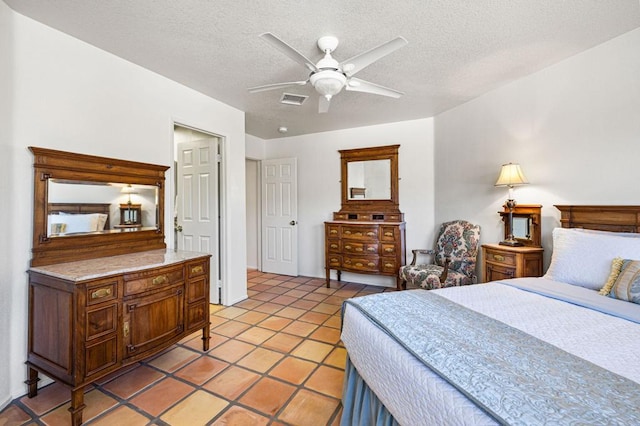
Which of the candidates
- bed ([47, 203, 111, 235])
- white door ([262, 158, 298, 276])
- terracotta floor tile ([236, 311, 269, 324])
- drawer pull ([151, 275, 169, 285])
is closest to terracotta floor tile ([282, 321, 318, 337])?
terracotta floor tile ([236, 311, 269, 324])

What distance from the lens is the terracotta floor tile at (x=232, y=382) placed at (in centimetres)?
197

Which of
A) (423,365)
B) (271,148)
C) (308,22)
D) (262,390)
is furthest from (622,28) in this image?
(271,148)

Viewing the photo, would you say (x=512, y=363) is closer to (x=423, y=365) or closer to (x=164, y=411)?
(x=423, y=365)

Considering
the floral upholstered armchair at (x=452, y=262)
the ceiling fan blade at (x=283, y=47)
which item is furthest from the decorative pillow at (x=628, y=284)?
the ceiling fan blade at (x=283, y=47)

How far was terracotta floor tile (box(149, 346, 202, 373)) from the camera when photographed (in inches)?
89.7

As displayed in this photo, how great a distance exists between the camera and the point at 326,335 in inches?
110

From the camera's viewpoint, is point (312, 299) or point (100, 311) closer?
point (100, 311)

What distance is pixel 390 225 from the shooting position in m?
3.99

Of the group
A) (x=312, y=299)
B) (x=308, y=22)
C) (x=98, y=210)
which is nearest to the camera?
(x=308, y=22)

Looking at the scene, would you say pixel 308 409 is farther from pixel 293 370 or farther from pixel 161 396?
pixel 161 396

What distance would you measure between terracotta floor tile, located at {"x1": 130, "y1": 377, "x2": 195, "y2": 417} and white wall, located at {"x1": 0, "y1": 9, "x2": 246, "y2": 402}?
2.66ft

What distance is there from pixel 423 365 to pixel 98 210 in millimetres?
2559

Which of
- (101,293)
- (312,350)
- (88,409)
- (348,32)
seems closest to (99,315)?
(101,293)

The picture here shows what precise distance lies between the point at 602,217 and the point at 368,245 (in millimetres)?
2437
